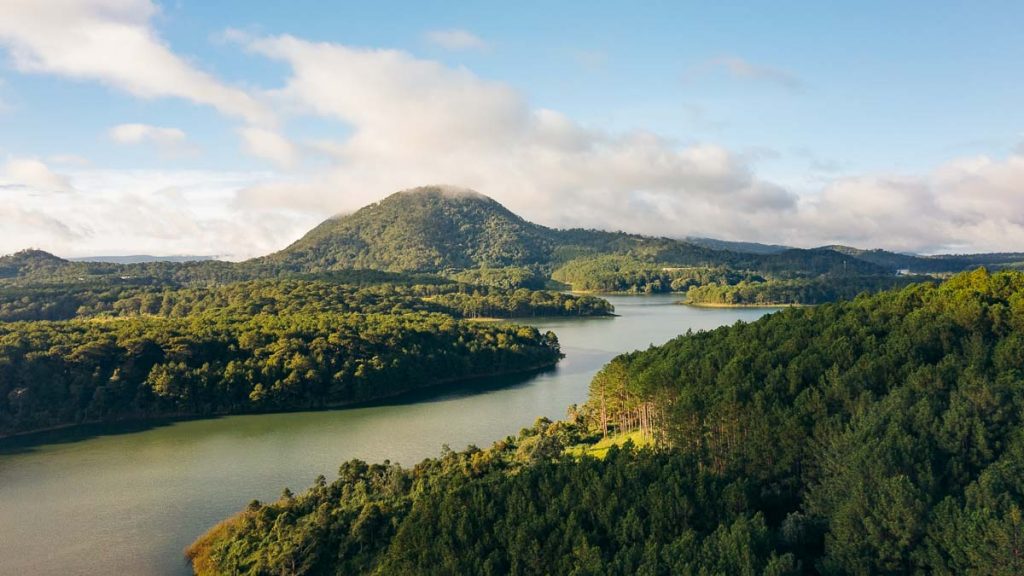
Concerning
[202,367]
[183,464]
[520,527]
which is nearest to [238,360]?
[202,367]

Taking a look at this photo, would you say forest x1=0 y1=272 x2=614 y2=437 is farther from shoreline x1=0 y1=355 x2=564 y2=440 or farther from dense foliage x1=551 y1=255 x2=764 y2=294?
dense foliage x1=551 y1=255 x2=764 y2=294

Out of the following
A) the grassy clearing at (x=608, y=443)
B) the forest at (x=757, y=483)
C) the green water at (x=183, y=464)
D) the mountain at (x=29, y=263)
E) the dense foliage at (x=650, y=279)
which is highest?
the mountain at (x=29, y=263)

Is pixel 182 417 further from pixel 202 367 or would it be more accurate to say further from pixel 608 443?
pixel 608 443

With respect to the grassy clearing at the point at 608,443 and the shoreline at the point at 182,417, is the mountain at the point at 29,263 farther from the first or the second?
the grassy clearing at the point at 608,443

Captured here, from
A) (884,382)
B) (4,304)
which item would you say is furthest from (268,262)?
(884,382)

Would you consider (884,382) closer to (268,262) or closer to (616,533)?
(616,533)

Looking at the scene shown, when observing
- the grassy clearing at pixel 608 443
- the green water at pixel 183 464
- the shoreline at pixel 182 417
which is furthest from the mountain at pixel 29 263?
the grassy clearing at pixel 608 443
